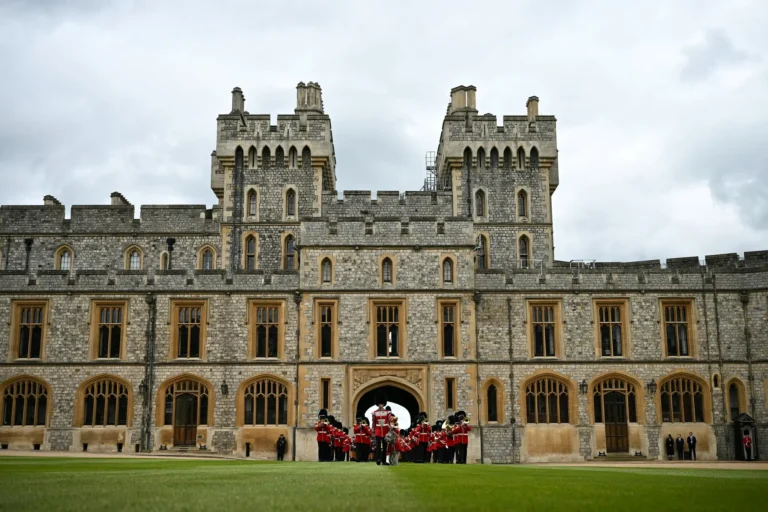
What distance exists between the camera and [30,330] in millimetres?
32594

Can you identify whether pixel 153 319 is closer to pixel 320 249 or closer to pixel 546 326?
pixel 320 249

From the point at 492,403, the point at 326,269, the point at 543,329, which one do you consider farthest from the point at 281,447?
the point at 543,329

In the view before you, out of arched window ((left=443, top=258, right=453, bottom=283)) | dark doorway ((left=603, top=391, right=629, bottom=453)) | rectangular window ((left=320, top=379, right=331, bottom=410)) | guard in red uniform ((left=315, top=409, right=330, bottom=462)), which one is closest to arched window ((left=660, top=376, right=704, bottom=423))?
dark doorway ((left=603, top=391, right=629, bottom=453))

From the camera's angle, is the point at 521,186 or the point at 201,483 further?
the point at 521,186

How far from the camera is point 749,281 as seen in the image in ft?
108

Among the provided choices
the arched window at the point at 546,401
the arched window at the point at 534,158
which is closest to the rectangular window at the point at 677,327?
the arched window at the point at 546,401

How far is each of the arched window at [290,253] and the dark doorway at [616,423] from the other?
50.5ft

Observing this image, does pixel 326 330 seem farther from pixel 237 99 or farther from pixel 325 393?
pixel 237 99

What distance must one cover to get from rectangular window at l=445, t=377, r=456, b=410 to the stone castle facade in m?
0.06

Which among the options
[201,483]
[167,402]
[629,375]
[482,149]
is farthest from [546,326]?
[201,483]

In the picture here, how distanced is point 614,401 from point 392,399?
965cm

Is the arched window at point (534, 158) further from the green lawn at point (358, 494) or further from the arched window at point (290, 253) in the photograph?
the green lawn at point (358, 494)

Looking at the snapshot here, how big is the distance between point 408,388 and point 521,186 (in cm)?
1357

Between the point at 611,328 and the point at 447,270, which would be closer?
the point at 447,270
